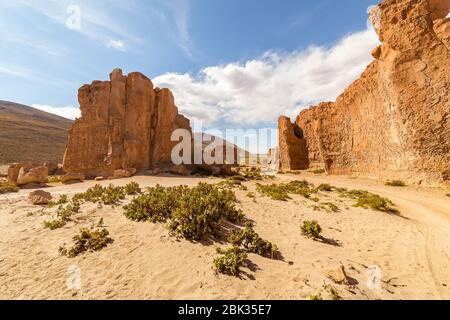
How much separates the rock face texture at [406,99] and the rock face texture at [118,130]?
2279 centimetres

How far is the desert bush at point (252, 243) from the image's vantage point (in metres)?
6.43

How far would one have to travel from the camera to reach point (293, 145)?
3684 cm

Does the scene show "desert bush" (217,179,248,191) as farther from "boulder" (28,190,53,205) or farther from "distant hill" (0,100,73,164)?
"distant hill" (0,100,73,164)

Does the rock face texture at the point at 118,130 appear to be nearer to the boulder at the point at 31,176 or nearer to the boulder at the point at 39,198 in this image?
the boulder at the point at 31,176

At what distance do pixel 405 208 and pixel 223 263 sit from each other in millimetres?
11873

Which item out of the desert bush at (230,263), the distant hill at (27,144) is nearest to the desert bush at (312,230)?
the desert bush at (230,263)

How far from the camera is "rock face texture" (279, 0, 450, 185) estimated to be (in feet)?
51.5

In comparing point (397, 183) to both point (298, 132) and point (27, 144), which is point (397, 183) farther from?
point (27, 144)

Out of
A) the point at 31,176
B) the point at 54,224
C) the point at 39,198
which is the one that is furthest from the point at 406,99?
the point at 31,176

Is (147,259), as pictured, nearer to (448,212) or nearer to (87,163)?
(448,212)

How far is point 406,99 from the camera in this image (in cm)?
1731

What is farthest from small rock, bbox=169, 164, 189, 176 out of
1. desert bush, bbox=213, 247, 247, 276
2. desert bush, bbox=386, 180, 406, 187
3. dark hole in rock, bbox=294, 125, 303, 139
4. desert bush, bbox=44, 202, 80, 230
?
dark hole in rock, bbox=294, 125, 303, 139

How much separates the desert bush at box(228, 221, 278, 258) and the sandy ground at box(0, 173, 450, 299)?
34 cm
